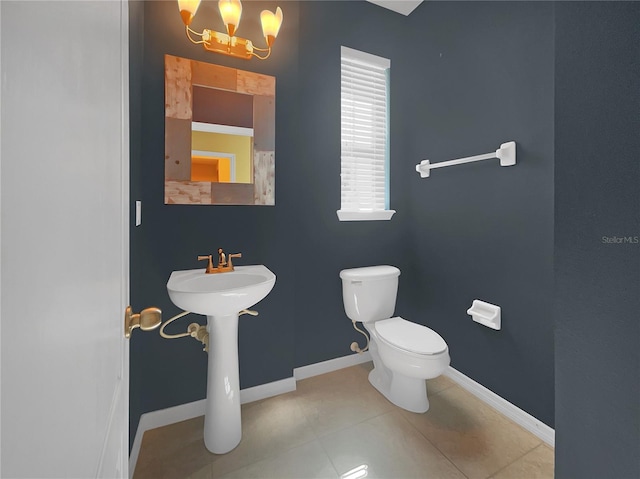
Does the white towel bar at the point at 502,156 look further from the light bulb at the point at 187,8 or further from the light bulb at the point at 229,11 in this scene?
the light bulb at the point at 187,8

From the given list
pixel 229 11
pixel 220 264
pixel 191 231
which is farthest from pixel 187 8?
pixel 220 264

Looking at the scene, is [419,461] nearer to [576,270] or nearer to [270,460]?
[270,460]

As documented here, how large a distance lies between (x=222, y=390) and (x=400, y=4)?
9.68 feet

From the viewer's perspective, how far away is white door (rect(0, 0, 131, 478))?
204mm

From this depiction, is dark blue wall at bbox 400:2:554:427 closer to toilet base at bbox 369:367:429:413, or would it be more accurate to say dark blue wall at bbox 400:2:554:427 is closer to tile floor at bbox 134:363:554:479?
tile floor at bbox 134:363:554:479

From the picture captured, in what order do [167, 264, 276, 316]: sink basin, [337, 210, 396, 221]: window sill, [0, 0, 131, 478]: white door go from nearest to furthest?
[0, 0, 131, 478]: white door < [167, 264, 276, 316]: sink basin < [337, 210, 396, 221]: window sill

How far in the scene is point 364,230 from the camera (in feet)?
7.31

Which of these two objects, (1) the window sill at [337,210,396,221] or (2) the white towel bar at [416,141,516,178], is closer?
(2) the white towel bar at [416,141,516,178]

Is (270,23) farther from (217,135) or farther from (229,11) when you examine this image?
(217,135)

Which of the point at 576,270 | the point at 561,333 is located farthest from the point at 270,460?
the point at 576,270

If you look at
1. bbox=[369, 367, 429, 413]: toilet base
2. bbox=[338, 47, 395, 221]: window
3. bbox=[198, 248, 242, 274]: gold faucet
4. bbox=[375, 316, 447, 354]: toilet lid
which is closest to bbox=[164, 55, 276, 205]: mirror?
bbox=[198, 248, 242, 274]: gold faucet

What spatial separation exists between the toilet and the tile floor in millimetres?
102

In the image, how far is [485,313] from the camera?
1770 mm

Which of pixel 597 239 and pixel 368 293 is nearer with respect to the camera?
pixel 597 239
